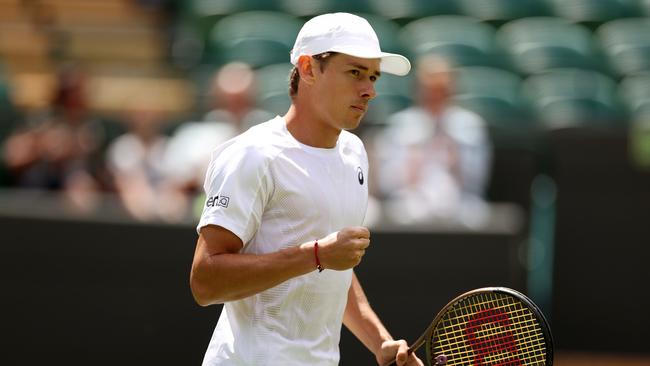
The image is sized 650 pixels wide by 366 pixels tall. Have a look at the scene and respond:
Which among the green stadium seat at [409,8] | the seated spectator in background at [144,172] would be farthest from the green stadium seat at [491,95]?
the seated spectator in background at [144,172]

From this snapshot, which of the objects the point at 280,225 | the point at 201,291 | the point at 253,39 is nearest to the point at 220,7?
the point at 253,39

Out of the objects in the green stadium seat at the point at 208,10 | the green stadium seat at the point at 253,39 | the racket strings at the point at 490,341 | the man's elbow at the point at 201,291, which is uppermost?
the green stadium seat at the point at 208,10

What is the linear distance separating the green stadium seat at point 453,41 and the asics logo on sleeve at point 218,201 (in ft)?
21.5

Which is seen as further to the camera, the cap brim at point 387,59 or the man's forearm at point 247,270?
the cap brim at point 387,59

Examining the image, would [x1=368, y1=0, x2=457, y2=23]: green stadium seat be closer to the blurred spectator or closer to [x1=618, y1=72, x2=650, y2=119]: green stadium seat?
[x1=618, y1=72, x2=650, y2=119]: green stadium seat

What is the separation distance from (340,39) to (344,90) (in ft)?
0.51

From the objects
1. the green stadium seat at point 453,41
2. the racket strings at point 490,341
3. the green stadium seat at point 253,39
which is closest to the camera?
the racket strings at point 490,341

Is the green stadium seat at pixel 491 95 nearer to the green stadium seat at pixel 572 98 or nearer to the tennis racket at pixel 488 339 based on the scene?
the green stadium seat at pixel 572 98

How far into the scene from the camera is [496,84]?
970 cm

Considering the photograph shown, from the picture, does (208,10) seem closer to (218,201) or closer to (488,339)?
(488,339)

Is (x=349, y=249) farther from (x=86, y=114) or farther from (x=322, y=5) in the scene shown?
(x=322, y=5)

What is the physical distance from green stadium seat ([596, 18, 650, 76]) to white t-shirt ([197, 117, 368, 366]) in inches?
280

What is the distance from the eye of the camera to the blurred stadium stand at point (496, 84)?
28.4 feet

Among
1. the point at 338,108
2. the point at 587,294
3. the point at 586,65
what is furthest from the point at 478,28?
the point at 338,108
